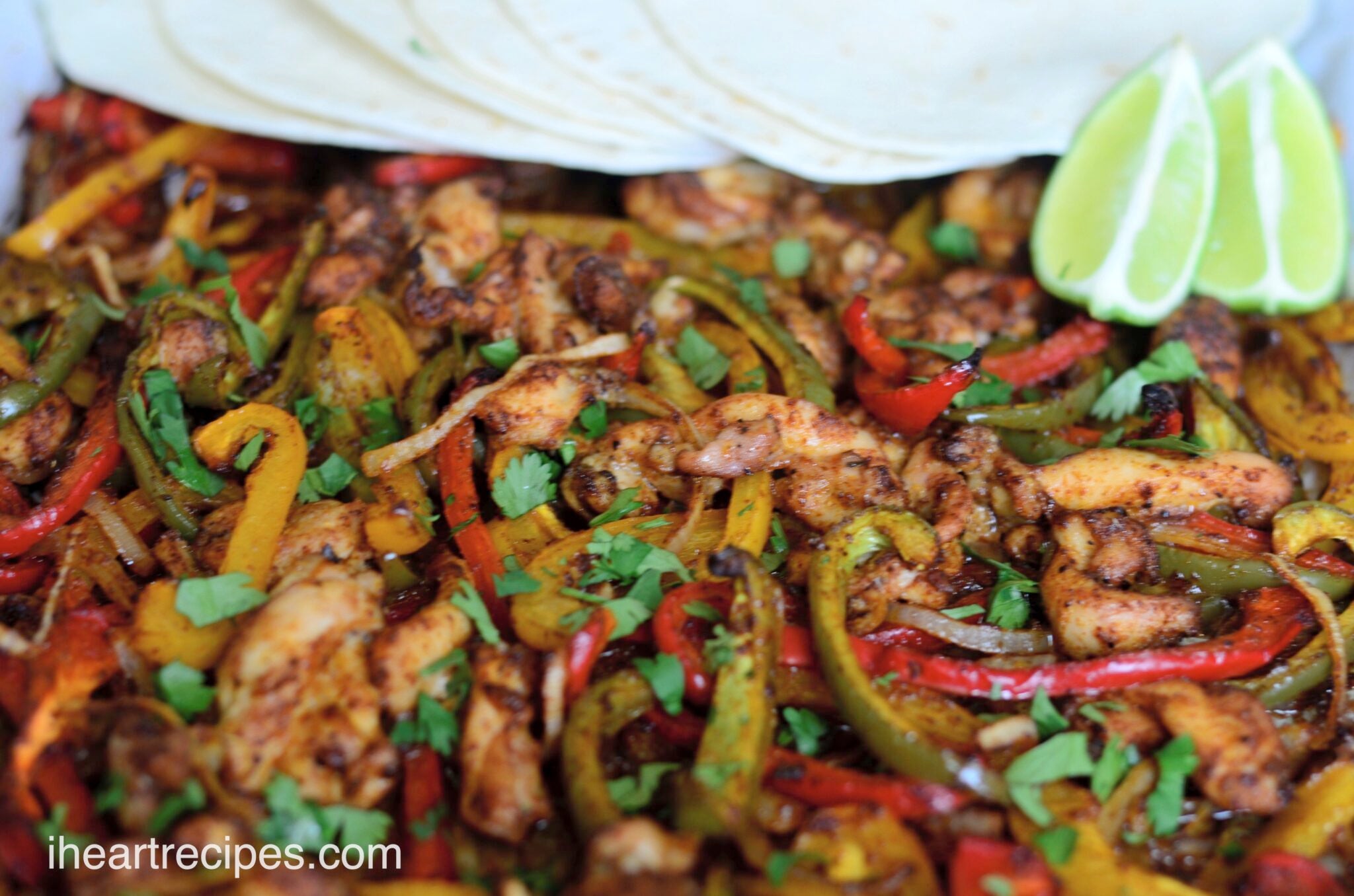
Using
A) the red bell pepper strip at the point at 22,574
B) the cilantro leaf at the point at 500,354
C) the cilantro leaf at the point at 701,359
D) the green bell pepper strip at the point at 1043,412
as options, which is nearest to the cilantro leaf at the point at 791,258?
the cilantro leaf at the point at 701,359

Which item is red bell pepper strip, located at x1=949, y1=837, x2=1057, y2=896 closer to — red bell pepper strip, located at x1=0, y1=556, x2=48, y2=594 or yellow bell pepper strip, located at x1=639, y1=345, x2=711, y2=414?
yellow bell pepper strip, located at x1=639, y1=345, x2=711, y2=414

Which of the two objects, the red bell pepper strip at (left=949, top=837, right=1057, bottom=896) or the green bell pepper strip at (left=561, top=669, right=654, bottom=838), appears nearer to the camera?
the red bell pepper strip at (left=949, top=837, right=1057, bottom=896)

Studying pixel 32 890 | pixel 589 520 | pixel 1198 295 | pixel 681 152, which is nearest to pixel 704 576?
pixel 589 520

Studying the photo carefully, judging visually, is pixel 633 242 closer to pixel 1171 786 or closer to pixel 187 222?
pixel 187 222

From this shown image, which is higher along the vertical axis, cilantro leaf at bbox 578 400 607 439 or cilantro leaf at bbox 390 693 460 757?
cilantro leaf at bbox 578 400 607 439

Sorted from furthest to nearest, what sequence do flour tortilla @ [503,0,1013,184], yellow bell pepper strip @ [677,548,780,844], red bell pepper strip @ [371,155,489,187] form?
1. red bell pepper strip @ [371,155,489,187]
2. flour tortilla @ [503,0,1013,184]
3. yellow bell pepper strip @ [677,548,780,844]

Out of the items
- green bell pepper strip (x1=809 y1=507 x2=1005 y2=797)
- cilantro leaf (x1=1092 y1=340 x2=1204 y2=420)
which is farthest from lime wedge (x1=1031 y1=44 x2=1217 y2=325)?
green bell pepper strip (x1=809 y1=507 x2=1005 y2=797)
